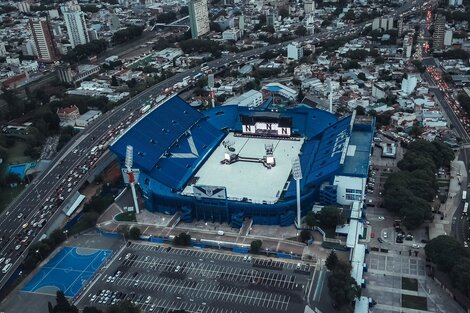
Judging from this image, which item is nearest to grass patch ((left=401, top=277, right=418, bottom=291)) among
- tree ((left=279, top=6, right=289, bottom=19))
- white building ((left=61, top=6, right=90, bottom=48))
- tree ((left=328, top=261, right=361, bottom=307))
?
tree ((left=328, top=261, right=361, bottom=307))

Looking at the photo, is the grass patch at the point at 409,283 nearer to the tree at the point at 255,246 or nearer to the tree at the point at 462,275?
the tree at the point at 462,275

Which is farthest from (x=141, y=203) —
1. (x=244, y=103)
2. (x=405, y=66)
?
(x=405, y=66)

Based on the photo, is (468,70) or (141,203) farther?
(468,70)

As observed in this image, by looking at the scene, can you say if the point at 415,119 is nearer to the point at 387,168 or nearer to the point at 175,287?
the point at 387,168

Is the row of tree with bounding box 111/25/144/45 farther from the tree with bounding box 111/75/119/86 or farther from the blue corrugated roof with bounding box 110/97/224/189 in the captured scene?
the blue corrugated roof with bounding box 110/97/224/189

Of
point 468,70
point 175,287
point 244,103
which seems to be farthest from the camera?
point 468,70
